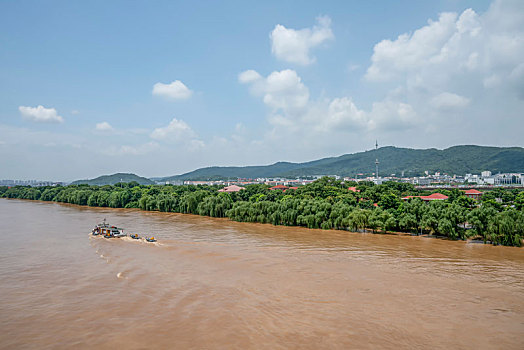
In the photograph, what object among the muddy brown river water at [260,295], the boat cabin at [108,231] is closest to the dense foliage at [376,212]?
the muddy brown river water at [260,295]

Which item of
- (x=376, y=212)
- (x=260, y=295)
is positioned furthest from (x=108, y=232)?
(x=376, y=212)

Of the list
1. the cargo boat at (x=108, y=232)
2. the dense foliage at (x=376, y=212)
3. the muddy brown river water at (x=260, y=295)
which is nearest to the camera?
the muddy brown river water at (x=260, y=295)

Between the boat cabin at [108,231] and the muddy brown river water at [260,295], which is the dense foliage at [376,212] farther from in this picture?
the boat cabin at [108,231]

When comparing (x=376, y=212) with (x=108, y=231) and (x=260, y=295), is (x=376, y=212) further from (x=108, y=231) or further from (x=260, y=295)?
(x=108, y=231)

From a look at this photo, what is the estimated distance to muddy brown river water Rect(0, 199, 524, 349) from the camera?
9.01 m

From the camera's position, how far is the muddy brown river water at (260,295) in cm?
901

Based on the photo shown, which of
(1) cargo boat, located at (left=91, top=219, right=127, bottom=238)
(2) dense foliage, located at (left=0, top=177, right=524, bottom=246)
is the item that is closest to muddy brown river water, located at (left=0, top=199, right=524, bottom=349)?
(2) dense foliage, located at (left=0, top=177, right=524, bottom=246)

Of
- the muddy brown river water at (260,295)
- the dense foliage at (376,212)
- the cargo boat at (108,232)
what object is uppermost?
the dense foliage at (376,212)

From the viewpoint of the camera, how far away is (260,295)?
12.0 m

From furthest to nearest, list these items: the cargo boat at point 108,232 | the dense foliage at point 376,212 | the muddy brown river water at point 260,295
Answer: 1. the cargo boat at point 108,232
2. the dense foliage at point 376,212
3. the muddy brown river water at point 260,295

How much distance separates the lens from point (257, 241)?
2255 centimetres

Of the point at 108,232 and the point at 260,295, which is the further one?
the point at 108,232

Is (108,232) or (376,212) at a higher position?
(376,212)

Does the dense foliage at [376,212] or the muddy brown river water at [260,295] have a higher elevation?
the dense foliage at [376,212]
